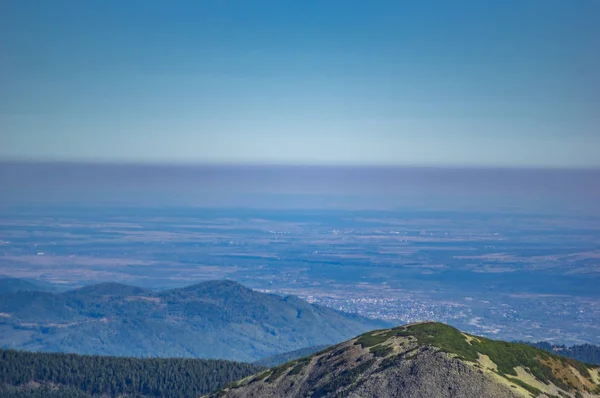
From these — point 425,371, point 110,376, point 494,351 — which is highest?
point 494,351

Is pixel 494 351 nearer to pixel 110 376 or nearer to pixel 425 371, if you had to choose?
pixel 425 371

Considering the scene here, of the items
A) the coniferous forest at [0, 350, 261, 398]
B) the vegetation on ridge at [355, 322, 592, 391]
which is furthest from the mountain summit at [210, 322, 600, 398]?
the coniferous forest at [0, 350, 261, 398]

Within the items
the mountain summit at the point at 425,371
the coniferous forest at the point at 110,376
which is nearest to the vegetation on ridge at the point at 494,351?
the mountain summit at the point at 425,371

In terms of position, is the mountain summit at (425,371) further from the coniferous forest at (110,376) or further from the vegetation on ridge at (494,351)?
the coniferous forest at (110,376)

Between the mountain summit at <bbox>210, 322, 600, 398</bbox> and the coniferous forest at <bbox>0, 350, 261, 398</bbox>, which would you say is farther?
the coniferous forest at <bbox>0, 350, 261, 398</bbox>

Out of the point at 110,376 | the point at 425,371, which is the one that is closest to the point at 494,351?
the point at 425,371

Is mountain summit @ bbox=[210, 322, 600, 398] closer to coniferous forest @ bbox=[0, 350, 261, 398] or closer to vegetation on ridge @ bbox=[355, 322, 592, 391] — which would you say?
vegetation on ridge @ bbox=[355, 322, 592, 391]

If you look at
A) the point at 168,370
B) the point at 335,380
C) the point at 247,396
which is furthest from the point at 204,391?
the point at 335,380

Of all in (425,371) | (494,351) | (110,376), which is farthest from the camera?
(110,376)

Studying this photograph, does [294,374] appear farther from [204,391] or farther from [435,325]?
[204,391]
